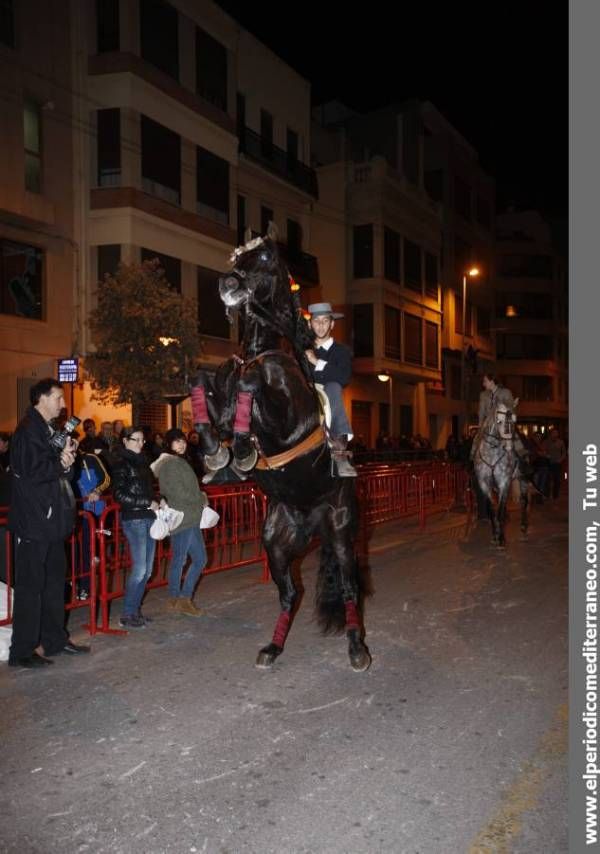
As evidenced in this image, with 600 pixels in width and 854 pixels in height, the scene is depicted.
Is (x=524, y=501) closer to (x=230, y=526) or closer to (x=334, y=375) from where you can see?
(x=230, y=526)

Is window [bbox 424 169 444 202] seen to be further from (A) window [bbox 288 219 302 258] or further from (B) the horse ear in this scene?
(B) the horse ear

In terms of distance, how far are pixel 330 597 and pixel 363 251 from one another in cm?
2848

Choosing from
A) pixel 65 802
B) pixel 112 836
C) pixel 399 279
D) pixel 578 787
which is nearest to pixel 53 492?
pixel 65 802

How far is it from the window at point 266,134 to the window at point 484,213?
73.5ft

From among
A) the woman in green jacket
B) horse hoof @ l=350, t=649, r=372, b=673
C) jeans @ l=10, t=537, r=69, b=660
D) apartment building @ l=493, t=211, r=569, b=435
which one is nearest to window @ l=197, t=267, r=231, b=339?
the woman in green jacket

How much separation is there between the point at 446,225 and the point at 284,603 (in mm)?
38096

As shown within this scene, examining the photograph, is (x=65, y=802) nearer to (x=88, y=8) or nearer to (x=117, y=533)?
(x=117, y=533)

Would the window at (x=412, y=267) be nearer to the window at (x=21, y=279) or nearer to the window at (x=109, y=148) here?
the window at (x=109, y=148)

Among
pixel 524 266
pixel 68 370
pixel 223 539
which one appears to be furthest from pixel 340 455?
pixel 524 266

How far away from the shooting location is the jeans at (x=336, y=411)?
5797 millimetres

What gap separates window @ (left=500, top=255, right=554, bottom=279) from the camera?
193ft

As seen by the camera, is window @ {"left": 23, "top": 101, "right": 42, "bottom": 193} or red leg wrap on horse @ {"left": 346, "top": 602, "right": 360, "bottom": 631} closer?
red leg wrap on horse @ {"left": 346, "top": 602, "right": 360, "bottom": 631}

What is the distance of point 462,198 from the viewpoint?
43.8 meters

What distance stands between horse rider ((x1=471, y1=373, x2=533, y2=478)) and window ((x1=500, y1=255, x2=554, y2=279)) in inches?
1964
